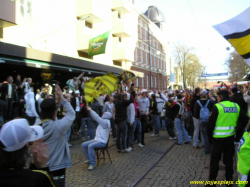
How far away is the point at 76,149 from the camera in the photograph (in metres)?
8.72

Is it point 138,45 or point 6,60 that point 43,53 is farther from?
point 138,45

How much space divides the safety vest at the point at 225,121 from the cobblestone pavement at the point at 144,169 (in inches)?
52.7

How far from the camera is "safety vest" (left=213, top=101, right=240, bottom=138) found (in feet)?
15.6

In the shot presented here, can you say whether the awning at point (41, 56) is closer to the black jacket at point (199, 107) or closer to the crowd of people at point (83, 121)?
the crowd of people at point (83, 121)

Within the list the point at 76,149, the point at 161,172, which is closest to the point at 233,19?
the point at 161,172

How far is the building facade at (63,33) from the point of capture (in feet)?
41.1

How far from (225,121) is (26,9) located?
1372 centimetres

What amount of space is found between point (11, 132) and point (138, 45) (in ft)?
116

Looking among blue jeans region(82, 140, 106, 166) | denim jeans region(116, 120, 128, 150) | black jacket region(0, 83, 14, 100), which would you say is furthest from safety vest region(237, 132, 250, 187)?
black jacket region(0, 83, 14, 100)

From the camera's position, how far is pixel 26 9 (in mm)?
14641

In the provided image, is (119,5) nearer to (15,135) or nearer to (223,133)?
(223,133)

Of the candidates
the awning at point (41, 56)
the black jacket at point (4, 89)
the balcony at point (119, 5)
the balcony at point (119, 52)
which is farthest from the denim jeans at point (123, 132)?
the balcony at point (119, 5)

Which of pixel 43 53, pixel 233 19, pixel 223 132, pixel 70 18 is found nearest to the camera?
pixel 233 19

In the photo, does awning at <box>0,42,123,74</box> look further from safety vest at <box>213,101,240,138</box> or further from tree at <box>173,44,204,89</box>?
tree at <box>173,44,204,89</box>
